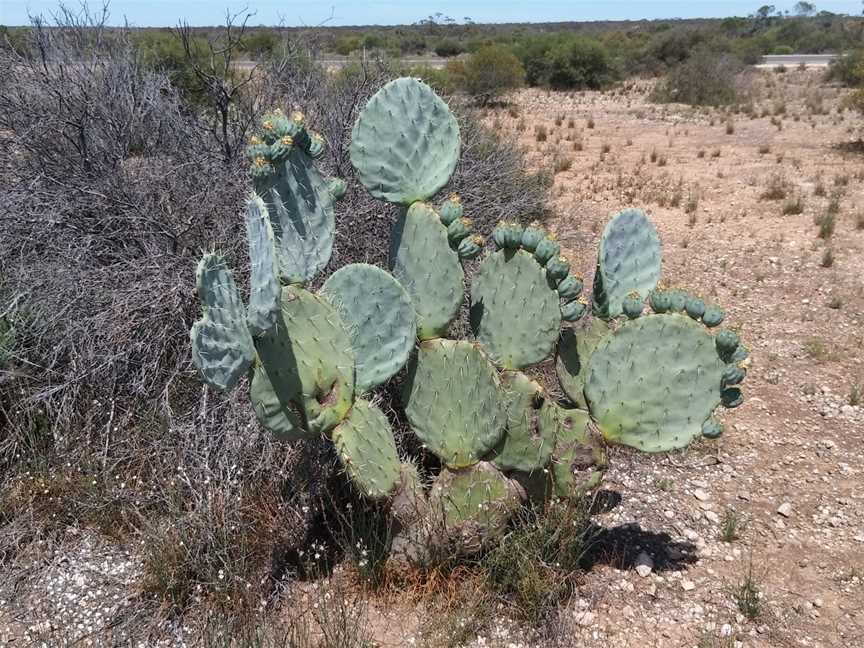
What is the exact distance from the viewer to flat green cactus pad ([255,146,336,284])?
2.77 meters

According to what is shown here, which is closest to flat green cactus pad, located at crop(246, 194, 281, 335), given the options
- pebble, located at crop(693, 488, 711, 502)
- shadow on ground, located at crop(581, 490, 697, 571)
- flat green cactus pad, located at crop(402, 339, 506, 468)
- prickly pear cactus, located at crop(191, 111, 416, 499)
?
prickly pear cactus, located at crop(191, 111, 416, 499)

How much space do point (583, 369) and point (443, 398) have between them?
28.9 inches

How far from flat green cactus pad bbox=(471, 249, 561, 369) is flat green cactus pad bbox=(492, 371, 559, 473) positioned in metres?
0.15

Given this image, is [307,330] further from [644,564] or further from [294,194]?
[644,564]

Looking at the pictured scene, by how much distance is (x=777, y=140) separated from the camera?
13359 mm

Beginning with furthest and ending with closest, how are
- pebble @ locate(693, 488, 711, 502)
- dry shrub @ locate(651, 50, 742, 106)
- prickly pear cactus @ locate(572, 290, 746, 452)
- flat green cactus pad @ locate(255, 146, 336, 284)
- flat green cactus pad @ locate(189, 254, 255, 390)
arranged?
1. dry shrub @ locate(651, 50, 742, 106)
2. pebble @ locate(693, 488, 711, 502)
3. flat green cactus pad @ locate(255, 146, 336, 284)
4. prickly pear cactus @ locate(572, 290, 746, 452)
5. flat green cactus pad @ locate(189, 254, 255, 390)

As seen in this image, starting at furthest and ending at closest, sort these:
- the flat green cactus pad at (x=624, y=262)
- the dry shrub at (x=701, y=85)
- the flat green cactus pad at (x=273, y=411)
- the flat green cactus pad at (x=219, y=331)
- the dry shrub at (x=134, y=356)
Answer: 1. the dry shrub at (x=701, y=85)
2. the flat green cactus pad at (x=624, y=262)
3. the dry shrub at (x=134, y=356)
4. the flat green cactus pad at (x=273, y=411)
5. the flat green cactus pad at (x=219, y=331)

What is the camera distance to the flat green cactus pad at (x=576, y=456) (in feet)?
9.24

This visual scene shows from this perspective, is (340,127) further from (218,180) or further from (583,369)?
(583,369)

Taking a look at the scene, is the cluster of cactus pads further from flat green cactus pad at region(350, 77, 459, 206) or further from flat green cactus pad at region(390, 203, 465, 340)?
flat green cactus pad at region(350, 77, 459, 206)

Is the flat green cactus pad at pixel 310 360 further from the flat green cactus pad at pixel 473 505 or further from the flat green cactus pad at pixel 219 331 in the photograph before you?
the flat green cactus pad at pixel 473 505

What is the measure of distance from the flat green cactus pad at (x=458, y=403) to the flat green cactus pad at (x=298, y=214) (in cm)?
61

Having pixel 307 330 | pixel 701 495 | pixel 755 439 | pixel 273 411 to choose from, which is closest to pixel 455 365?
pixel 307 330

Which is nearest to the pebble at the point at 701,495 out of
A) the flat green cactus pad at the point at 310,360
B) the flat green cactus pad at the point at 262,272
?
the flat green cactus pad at the point at 310,360
